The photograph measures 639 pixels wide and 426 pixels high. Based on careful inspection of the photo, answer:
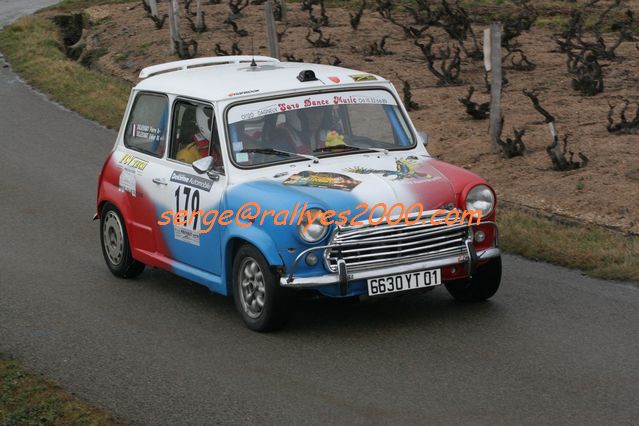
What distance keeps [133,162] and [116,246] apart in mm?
801

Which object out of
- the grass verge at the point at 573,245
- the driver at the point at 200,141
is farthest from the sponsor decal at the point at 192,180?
the grass verge at the point at 573,245

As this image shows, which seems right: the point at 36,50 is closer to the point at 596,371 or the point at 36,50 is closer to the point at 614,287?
the point at 614,287

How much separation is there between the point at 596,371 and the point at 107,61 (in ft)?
58.2

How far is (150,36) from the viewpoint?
24.8m

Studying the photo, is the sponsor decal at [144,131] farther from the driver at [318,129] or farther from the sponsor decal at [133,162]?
the driver at [318,129]

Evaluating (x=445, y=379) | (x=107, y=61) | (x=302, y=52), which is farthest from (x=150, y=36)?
(x=445, y=379)

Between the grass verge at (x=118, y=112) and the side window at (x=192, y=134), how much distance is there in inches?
117

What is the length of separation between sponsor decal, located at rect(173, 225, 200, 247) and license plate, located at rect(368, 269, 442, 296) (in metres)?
1.52

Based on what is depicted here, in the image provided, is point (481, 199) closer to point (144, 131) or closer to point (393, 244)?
point (393, 244)

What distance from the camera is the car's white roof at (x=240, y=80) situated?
29.2ft

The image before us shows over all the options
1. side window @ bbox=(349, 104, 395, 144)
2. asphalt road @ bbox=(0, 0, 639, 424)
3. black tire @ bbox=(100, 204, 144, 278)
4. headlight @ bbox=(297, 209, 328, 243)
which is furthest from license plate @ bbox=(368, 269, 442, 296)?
black tire @ bbox=(100, 204, 144, 278)

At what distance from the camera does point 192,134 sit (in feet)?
30.0

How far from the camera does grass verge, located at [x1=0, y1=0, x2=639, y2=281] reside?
9734 mm

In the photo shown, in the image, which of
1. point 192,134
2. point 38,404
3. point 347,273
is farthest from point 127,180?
point 38,404
